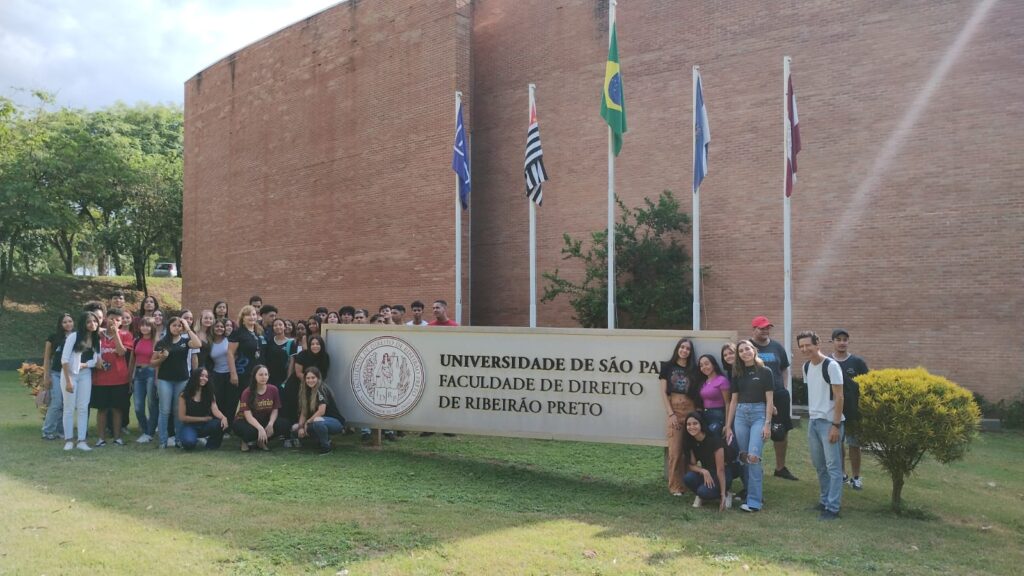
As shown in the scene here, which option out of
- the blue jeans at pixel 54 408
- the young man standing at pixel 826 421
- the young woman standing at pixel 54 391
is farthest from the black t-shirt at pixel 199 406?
the young man standing at pixel 826 421

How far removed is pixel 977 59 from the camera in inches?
506

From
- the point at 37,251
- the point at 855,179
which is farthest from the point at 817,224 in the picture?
the point at 37,251

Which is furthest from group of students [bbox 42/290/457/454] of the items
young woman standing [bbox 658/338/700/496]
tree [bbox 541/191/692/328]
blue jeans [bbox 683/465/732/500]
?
tree [bbox 541/191/692/328]

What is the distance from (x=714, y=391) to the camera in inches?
267

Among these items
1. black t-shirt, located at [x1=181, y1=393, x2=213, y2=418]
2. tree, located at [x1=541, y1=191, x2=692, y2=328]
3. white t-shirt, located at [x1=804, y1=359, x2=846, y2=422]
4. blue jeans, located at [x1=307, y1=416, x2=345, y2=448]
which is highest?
tree, located at [x1=541, y1=191, x2=692, y2=328]

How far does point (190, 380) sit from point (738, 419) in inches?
243

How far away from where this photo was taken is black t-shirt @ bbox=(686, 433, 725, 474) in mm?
6548

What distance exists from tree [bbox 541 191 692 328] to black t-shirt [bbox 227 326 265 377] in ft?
27.4

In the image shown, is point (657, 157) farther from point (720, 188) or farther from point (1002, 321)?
point (1002, 321)

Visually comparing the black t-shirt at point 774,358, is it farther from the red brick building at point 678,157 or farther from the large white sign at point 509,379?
the red brick building at point 678,157

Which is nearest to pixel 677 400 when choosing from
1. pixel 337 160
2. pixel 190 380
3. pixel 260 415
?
pixel 260 415

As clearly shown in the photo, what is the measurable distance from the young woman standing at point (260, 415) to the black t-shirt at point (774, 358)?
543 cm

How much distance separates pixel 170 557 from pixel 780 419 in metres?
5.56

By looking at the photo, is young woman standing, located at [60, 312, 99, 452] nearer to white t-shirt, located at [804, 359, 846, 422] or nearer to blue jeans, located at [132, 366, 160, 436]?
blue jeans, located at [132, 366, 160, 436]
